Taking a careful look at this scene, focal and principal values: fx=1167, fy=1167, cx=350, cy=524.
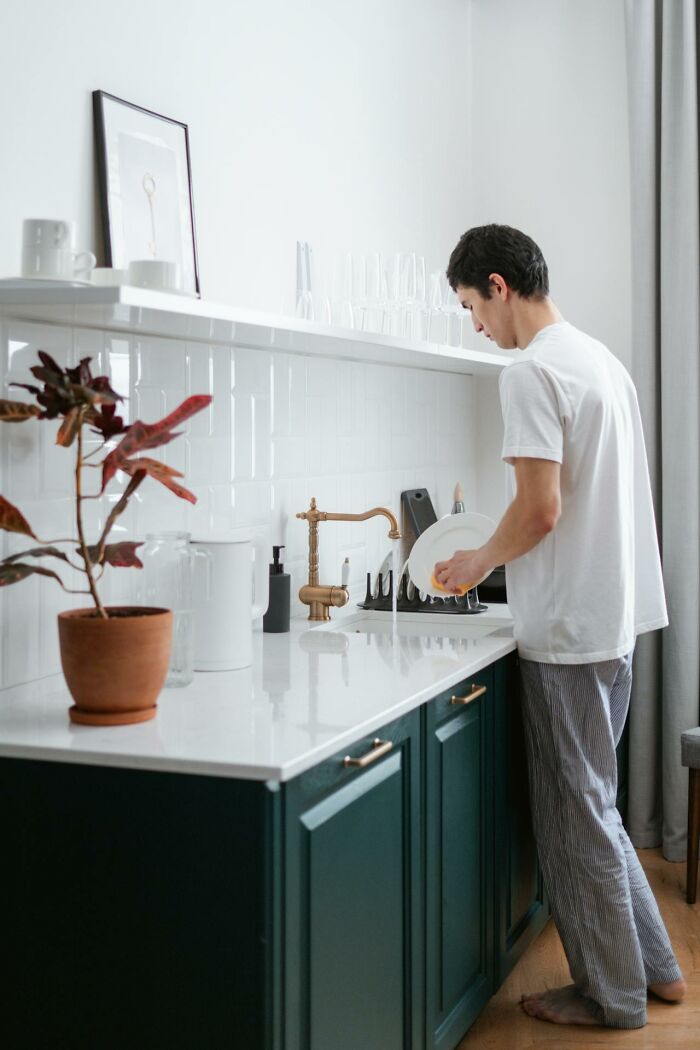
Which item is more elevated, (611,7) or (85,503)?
(611,7)

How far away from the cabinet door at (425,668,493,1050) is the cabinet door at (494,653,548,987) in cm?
6

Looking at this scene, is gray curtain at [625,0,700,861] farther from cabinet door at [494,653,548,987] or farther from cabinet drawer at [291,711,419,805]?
cabinet drawer at [291,711,419,805]

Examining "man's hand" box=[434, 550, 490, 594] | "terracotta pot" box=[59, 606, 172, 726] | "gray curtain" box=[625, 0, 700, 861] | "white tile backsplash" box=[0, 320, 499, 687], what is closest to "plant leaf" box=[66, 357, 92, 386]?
"white tile backsplash" box=[0, 320, 499, 687]

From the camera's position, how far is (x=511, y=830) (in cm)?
283

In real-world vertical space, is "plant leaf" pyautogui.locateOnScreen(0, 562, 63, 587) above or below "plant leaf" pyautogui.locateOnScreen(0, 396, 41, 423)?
below

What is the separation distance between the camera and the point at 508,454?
8.20 ft

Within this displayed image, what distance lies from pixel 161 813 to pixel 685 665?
2589 millimetres

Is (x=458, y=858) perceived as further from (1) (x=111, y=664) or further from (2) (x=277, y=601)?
(1) (x=111, y=664)

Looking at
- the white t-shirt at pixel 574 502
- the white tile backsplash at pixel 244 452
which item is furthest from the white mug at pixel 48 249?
the white t-shirt at pixel 574 502

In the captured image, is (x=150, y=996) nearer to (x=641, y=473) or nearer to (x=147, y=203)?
(x=147, y=203)

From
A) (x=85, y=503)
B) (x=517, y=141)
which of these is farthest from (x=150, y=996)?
(x=517, y=141)

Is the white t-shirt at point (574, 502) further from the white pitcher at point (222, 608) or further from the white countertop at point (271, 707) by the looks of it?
the white pitcher at point (222, 608)

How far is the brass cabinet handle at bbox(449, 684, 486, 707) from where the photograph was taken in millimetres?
2400

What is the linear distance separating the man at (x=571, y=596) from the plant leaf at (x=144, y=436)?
2.87 feet
